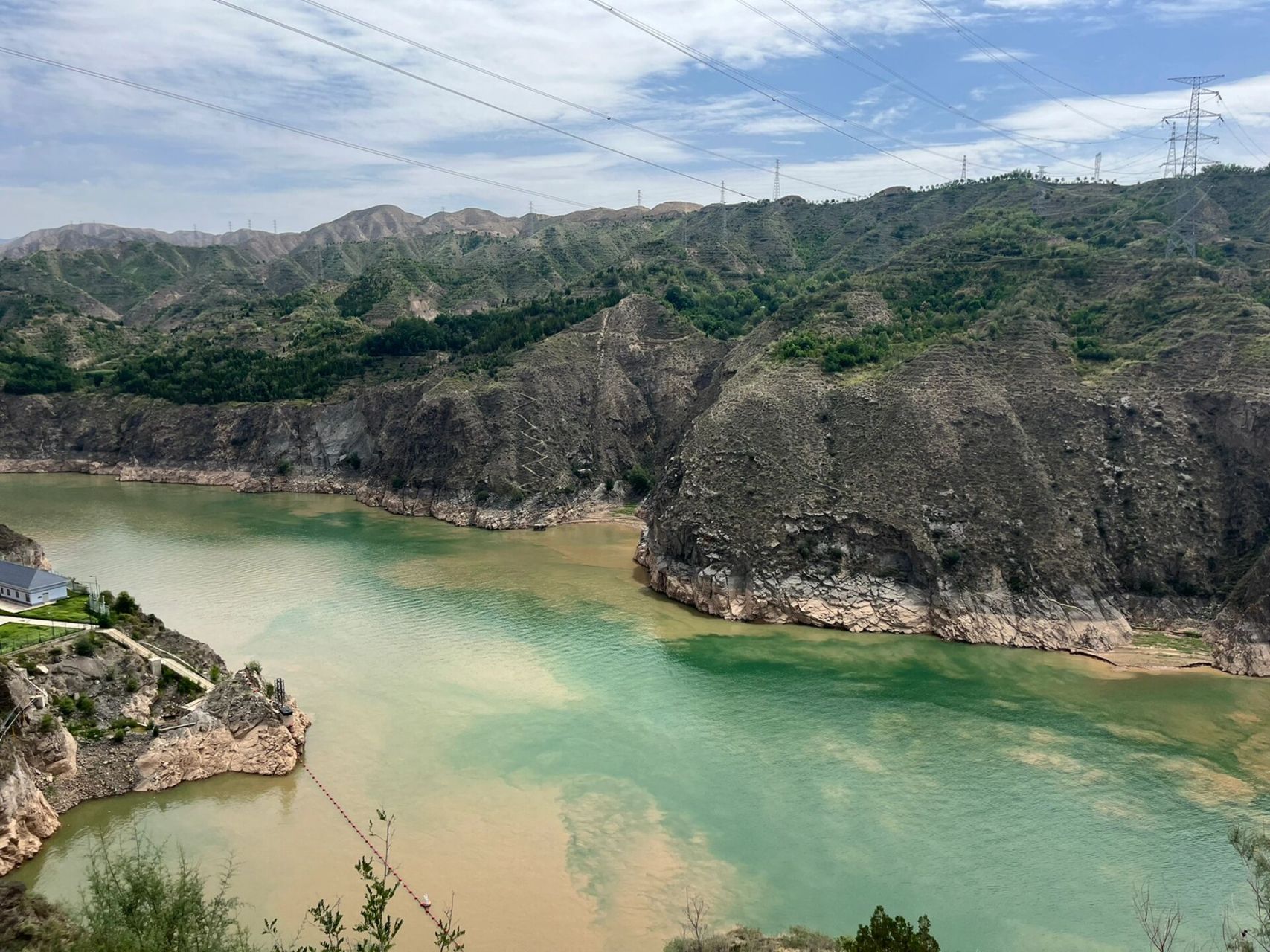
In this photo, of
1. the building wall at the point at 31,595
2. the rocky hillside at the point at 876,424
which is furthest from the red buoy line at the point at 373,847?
the rocky hillside at the point at 876,424

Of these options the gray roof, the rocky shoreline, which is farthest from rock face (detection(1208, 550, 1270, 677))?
the gray roof

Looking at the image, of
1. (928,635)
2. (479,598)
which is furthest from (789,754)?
(479,598)

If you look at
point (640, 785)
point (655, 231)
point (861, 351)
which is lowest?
point (640, 785)

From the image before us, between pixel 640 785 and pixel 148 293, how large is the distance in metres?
165

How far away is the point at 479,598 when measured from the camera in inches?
1848

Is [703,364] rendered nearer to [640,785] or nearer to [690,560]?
[690,560]

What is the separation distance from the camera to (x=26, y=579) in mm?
33188

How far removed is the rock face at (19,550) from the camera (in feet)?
142

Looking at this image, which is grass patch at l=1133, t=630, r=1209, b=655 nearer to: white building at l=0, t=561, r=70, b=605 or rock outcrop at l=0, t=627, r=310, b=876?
rock outcrop at l=0, t=627, r=310, b=876

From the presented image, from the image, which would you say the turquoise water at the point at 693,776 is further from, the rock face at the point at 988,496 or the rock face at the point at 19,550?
the rock face at the point at 19,550

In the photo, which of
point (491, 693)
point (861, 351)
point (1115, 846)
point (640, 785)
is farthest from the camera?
point (861, 351)

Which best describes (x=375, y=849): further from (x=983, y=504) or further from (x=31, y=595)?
(x=983, y=504)

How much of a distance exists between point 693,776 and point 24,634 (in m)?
24.2

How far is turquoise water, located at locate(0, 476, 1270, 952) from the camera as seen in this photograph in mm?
22625
